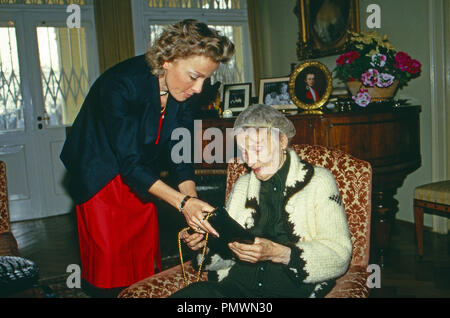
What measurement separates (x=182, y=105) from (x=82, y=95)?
A: 12.8ft

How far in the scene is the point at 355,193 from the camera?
5.32 feet

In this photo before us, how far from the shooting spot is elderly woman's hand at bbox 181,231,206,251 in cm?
150

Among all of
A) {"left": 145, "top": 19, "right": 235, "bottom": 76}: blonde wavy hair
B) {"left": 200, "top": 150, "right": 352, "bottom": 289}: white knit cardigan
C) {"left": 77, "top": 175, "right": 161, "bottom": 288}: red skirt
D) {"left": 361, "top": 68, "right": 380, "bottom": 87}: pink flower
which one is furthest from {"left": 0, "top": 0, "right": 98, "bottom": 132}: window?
{"left": 200, "top": 150, "right": 352, "bottom": 289}: white knit cardigan

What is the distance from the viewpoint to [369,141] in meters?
2.86

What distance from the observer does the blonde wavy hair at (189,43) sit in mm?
1521

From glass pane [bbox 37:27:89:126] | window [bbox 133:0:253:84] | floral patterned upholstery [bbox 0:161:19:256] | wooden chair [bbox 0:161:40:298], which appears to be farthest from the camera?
window [bbox 133:0:253:84]

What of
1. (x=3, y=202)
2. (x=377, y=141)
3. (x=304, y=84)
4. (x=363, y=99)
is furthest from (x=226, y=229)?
(x=304, y=84)

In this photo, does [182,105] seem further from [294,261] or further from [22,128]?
[22,128]

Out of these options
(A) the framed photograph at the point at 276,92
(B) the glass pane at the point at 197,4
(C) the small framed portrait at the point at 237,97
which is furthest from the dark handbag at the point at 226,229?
(B) the glass pane at the point at 197,4

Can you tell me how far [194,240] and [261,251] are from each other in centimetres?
31

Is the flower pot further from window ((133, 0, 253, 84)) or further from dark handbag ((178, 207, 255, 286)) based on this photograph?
window ((133, 0, 253, 84))

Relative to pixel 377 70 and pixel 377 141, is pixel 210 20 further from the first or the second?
pixel 377 141

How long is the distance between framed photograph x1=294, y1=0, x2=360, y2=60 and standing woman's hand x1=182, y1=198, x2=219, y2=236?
3399mm

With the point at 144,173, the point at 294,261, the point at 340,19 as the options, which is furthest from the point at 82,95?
the point at 294,261
